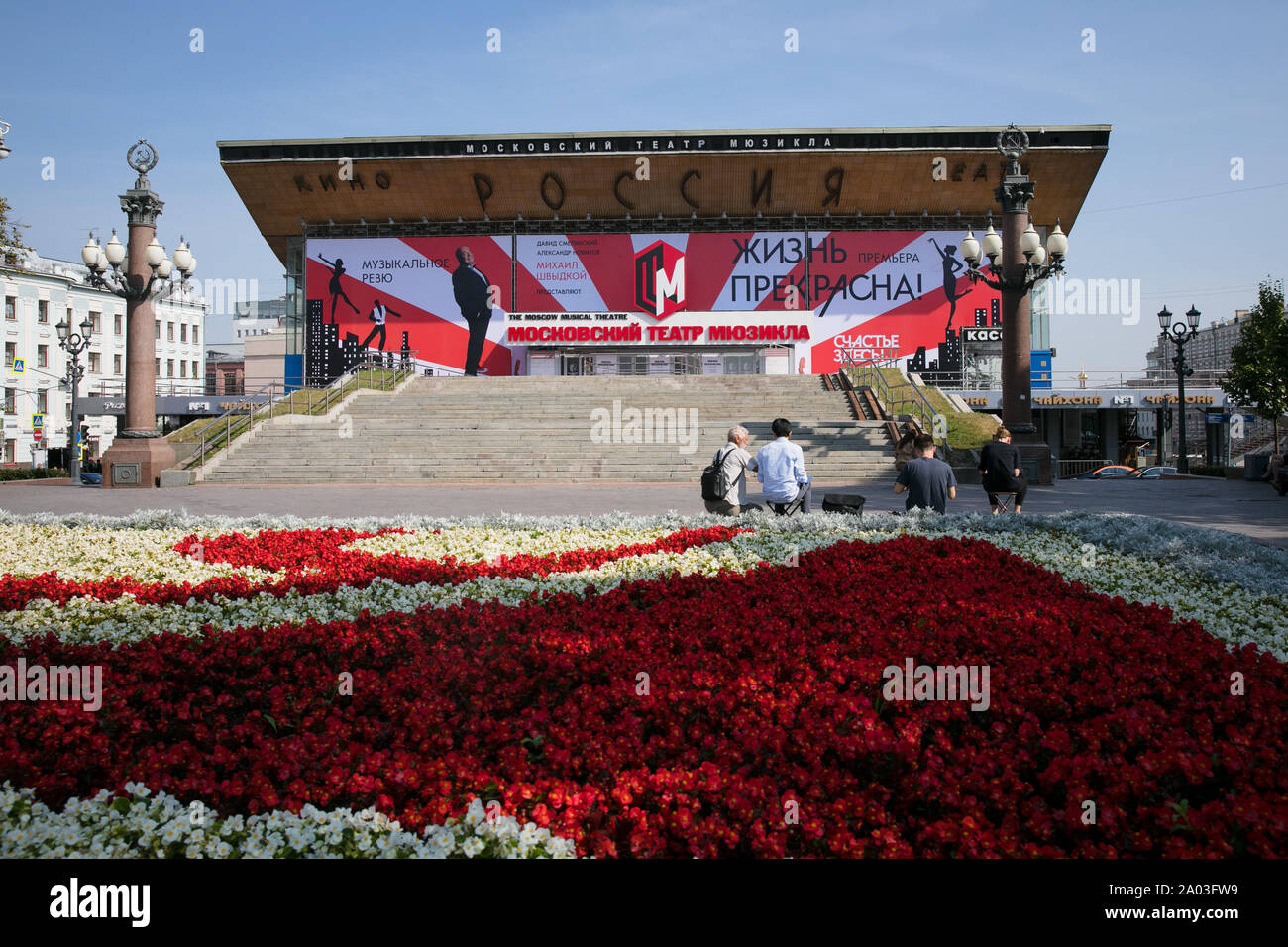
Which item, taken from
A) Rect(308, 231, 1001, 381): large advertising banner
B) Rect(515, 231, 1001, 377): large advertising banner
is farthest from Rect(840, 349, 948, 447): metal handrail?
Rect(308, 231, 1001, 381): large advertising banner

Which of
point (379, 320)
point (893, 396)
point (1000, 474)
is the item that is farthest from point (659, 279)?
point (1000, 474)

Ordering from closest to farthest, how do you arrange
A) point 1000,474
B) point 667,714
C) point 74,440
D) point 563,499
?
point 667,714
point 1000,474
point 563,499
point 74,440

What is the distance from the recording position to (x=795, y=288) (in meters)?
42.2

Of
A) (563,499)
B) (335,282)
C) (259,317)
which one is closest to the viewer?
(563,499)

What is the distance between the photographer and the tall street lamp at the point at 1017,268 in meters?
17.1

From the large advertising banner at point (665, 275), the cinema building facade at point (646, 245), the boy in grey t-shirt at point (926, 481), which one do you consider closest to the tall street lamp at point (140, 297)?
the boy in grey t-shirt at point (926, 481)

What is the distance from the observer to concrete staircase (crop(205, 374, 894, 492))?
1984cm

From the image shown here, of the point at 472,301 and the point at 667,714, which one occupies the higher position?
the point at 472,301

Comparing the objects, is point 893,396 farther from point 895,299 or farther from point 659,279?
point 659,279

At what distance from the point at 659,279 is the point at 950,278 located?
13.5m

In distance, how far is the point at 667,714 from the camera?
3445mm

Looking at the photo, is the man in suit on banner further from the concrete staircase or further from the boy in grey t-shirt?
the boy in grey t-shirt
